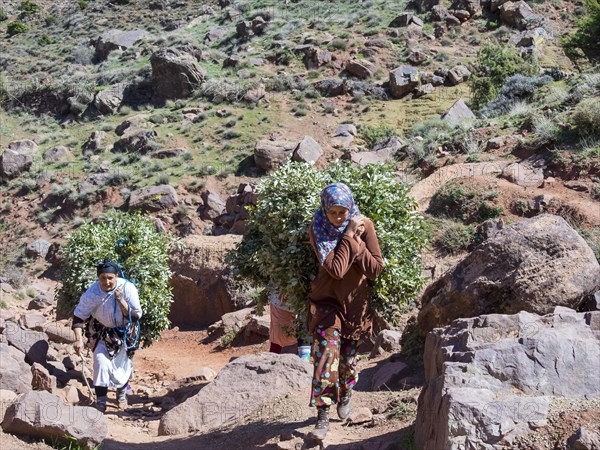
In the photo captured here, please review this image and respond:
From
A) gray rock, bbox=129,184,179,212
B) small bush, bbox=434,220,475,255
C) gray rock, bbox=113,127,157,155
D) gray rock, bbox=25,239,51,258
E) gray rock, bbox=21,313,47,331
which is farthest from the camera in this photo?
gray rock, bbox=113,127,157,155

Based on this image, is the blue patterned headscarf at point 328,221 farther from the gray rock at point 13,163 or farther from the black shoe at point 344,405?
the gray rock at point 13,163

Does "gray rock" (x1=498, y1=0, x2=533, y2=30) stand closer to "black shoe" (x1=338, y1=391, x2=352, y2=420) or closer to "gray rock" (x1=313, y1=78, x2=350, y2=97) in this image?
"gray rock" (x1=313, y1=78, x2=350, y2=97)

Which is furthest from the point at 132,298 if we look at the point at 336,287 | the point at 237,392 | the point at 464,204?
the point at 464,204

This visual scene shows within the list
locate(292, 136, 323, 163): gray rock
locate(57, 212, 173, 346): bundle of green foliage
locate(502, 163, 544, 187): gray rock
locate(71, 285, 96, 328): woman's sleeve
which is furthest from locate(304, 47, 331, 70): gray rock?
locate(71, 285, 96, 328): woman's sleeve

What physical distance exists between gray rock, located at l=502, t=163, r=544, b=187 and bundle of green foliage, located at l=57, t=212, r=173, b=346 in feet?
23.2

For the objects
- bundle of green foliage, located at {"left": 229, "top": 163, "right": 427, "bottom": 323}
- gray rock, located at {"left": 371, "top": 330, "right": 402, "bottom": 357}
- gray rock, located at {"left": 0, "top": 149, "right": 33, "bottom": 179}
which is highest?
bundle of green foliage, located at {"left": 229, "top": 163, "right": 427, "bottom": 323}

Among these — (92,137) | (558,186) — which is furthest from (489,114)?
(92,137)

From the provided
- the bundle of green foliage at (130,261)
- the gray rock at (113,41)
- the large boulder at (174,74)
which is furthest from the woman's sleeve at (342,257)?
the gray rock at (113,41)

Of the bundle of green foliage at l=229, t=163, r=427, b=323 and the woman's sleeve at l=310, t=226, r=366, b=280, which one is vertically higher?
the woman's sleeve at l=310, t=226, r=366, b=280

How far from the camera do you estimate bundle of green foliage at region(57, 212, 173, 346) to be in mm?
9125

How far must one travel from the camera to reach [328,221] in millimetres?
5172

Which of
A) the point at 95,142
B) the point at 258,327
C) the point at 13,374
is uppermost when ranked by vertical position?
the point at 13,374

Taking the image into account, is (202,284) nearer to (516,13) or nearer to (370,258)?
(370,258)

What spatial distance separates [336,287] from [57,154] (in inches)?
983
